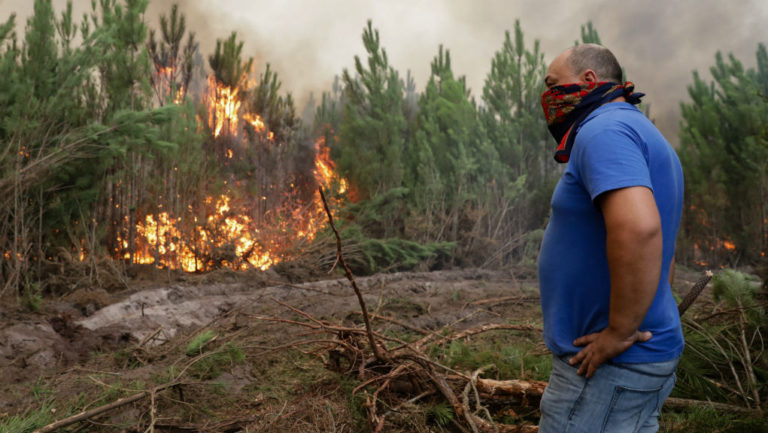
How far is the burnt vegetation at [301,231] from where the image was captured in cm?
275

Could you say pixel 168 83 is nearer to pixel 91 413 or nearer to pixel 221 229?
pixel 221 229

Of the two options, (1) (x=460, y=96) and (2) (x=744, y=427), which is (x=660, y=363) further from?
(1) (x=460, y=96)

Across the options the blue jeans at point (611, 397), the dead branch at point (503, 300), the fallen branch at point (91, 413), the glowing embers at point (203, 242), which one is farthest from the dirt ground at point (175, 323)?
the blue jeans at point (611, 397)

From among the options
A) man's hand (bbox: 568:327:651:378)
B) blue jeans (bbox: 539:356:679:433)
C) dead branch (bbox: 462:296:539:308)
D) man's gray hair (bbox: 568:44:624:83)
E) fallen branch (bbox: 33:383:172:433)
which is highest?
man's gray hair (bbox: 568:44:624:83)

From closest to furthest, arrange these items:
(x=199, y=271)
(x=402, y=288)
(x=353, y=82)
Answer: (x=402, y=288) → (x=199, y=271) → (x=353, y=82)

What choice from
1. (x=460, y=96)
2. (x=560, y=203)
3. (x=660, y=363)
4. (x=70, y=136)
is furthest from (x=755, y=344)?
(x=460, y=96)

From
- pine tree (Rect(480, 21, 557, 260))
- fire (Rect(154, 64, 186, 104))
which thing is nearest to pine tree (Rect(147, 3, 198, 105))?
fire (Rect(154, 64, 186, 104))

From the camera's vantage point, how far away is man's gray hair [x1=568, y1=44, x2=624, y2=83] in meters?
1.52

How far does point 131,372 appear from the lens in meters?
3.55

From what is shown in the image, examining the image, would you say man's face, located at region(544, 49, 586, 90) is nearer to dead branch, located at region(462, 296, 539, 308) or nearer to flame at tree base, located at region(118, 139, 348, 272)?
dead branch, located at region(462, 296, 539, 308)

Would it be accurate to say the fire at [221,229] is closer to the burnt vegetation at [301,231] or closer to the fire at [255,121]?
the burnt vegetation at [301,231]

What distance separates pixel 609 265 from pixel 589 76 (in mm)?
606

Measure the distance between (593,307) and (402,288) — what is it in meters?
6.46

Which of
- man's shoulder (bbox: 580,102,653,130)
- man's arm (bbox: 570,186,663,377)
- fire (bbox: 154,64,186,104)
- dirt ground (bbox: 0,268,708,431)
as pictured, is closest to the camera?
man's arm (bbox: 570,186,663,377)
